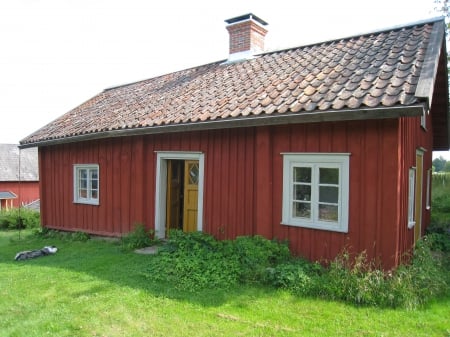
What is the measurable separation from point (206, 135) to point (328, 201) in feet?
10.1

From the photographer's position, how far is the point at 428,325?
459 cm

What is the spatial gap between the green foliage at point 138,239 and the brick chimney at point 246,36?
5643 millimetres

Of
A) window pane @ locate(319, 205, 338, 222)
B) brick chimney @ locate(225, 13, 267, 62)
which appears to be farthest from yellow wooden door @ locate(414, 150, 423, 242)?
brick chimney @ locate(225, 13, 267, 62)

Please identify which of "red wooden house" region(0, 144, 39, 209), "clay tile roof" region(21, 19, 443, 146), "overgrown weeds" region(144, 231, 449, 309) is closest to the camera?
"overgrown weeds" region(144, 231, 449, 309)

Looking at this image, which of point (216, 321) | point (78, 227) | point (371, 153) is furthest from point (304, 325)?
point (78, 227)

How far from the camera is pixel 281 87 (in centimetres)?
788

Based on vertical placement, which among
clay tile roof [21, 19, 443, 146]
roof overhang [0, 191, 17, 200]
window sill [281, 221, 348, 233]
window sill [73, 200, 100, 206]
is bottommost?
roof overhang [0, 191, 17, 200]

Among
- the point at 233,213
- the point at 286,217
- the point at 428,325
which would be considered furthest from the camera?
the point at 233,213

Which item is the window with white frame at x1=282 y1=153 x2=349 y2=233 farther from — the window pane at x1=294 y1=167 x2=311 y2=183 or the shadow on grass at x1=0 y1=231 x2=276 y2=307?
the shadow on grass at x1=0 y1=231 x2=276 y2=307

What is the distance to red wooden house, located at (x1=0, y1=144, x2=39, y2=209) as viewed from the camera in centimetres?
3846

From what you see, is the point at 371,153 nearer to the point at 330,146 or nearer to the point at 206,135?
the point at 330,146

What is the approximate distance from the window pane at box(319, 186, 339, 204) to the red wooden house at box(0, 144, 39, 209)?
123ft

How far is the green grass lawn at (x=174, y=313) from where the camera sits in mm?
4578

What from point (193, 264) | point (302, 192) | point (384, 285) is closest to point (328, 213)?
point (302, 192)
